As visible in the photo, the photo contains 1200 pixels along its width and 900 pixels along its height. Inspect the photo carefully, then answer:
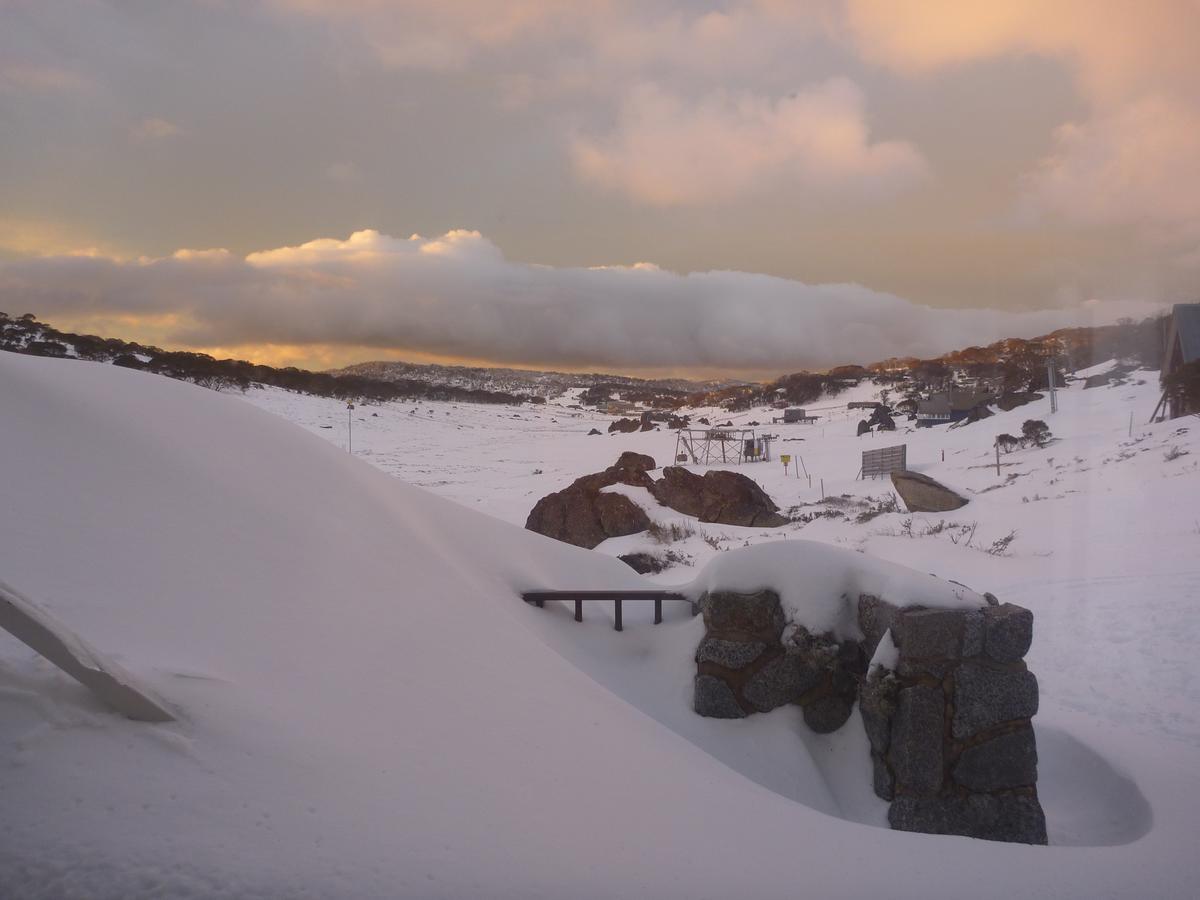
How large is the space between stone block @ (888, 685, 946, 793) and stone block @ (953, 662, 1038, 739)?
11 cm

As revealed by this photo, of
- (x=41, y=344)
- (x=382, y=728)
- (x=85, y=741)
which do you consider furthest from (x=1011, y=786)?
(x=41, y=344)

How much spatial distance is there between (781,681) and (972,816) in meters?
1.22

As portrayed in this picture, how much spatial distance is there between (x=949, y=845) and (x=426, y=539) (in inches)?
131

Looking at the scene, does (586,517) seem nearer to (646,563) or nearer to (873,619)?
(646,563)

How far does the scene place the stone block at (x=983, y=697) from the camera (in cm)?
390

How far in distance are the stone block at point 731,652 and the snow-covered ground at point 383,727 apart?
31 centimetres

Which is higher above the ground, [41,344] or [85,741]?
[41,344]

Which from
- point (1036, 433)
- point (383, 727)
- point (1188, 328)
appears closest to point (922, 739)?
point (383, 727)

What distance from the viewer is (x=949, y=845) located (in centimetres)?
303

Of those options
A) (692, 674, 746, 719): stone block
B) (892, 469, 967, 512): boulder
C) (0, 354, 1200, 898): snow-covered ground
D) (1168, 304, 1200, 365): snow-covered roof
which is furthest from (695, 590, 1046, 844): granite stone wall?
(1168, 304, 1200, 365): snow-covered roof

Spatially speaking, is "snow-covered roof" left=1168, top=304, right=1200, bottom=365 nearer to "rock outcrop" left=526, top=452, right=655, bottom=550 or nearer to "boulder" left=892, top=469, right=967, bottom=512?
"boulder" left=892, top=469, right=967, bottom=512

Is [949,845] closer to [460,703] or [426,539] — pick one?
[460,703]

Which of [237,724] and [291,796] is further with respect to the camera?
[237,724]

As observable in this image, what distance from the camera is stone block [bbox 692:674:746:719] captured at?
457 cm
